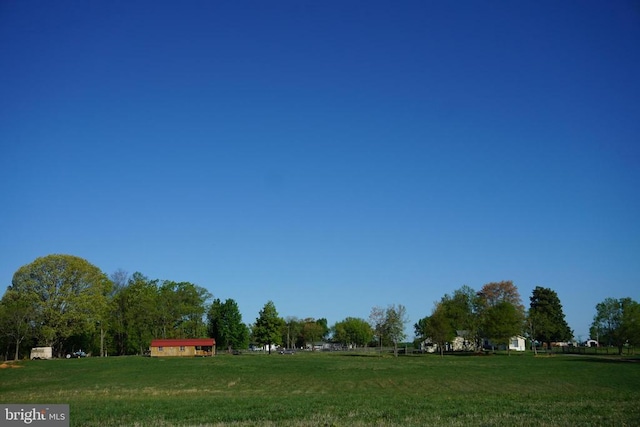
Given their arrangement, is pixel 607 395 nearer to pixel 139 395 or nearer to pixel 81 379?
pixel 139 395

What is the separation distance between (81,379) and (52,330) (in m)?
42.7

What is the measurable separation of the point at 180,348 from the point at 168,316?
16686 millimetres

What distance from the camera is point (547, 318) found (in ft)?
439

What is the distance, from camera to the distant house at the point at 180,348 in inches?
4092

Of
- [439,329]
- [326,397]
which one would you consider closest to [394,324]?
[439,329]

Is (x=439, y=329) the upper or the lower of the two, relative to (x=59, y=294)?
lower

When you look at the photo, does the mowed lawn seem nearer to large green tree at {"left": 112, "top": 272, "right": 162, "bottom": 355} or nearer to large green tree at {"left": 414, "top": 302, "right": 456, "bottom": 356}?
large green tree at {"left": 112, "top": 272, "right": 162, "bottom": 355}

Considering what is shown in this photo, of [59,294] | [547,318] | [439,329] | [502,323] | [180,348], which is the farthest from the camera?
[547,318]

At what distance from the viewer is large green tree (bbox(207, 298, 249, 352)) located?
Answer: 13488 centimetres

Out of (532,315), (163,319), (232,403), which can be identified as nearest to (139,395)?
(232,403)

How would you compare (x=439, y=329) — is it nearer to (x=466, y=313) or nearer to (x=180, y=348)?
(x=466, y=313)

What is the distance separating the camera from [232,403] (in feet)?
101

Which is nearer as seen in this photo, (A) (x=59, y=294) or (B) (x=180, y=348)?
(A) (x=59, y=294)

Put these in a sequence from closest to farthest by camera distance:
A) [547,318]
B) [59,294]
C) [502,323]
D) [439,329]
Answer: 1. [59,294]
2. [502,323]
3. [439,329]
4. [547,318]
